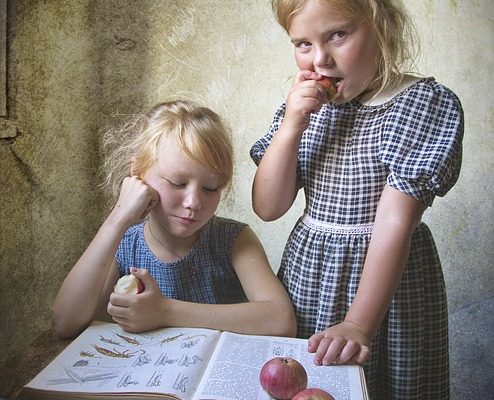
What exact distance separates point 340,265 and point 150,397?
18.2 inches

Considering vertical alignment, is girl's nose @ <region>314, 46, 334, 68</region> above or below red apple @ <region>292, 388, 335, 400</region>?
above

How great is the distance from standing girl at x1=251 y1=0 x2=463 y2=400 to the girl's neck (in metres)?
0.16

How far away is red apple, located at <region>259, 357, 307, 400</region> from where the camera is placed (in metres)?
0.71

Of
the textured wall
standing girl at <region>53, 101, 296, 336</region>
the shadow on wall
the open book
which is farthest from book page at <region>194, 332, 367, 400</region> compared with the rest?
the shadow on wall

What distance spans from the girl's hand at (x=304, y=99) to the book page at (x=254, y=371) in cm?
38

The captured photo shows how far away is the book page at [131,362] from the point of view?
0.72 metres

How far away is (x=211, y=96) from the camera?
1769mm

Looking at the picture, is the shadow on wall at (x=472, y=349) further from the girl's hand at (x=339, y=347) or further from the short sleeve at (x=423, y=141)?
the girl's hand at (x=339, y=347)

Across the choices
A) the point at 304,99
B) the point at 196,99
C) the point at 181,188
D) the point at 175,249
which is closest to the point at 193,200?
the point at 181,188

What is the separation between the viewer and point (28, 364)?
2.85 feet

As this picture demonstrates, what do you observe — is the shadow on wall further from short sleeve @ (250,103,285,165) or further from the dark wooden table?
the dark wooden table

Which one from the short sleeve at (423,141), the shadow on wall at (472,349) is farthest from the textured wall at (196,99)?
the short sleeve at (423,141)

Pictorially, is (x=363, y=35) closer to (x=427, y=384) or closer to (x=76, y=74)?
(x=427, y=384)

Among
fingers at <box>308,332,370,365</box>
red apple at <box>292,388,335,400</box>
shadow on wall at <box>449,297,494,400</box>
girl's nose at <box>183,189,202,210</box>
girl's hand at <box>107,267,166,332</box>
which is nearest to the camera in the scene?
red apple at <box>292,388,335,400</box>
